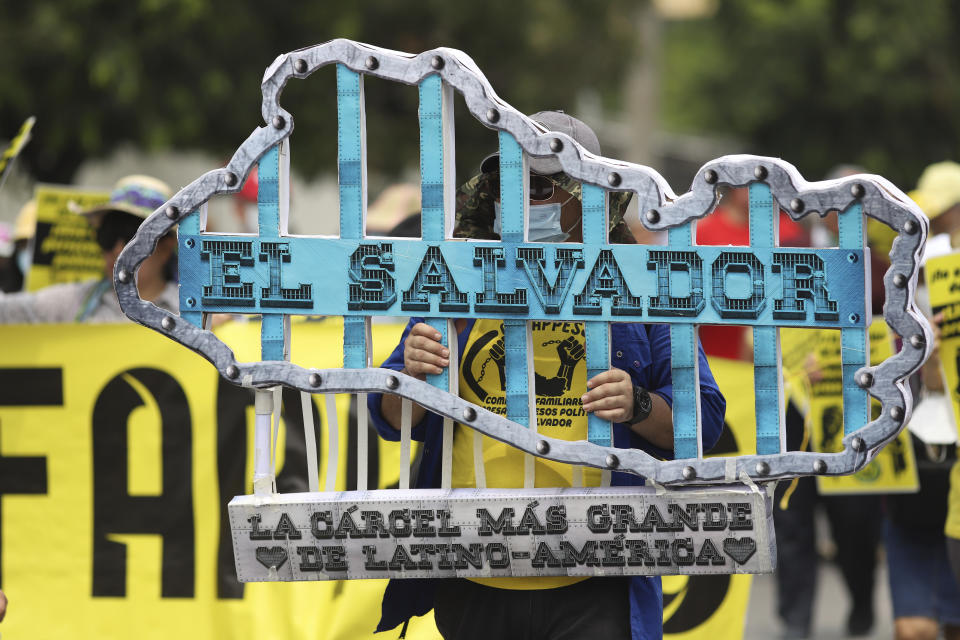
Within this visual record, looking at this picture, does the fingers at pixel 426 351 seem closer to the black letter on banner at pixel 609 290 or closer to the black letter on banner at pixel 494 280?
the black letter on banner at pixel 494 280

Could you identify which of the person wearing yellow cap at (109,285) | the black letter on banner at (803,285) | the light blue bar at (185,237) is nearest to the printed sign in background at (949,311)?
the black letter on banner at (803,285)

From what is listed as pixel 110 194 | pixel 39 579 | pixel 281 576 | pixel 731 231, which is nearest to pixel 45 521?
pixel 39 579

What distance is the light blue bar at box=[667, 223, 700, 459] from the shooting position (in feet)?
9.68

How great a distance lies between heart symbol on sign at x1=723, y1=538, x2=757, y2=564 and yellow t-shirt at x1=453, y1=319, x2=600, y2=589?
33cm

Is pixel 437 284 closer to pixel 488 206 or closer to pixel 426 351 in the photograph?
pixel 426 351

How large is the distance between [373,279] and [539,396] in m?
0.46

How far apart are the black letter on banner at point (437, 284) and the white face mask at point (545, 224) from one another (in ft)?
0.61

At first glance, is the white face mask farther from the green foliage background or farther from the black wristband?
the green foliage background

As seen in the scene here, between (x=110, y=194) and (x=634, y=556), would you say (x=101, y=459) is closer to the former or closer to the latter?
(x=110, y=194)

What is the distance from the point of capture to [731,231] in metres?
9.21

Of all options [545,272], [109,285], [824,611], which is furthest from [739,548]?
[824,611]

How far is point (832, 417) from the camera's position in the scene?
5.85 metres

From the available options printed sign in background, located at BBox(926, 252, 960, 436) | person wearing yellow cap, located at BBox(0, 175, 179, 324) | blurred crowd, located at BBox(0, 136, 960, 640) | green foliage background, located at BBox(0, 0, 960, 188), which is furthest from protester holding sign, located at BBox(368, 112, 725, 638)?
green foliage background, located at BBox(0, 0, 960, 188)

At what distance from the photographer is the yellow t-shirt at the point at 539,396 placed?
3113mm
